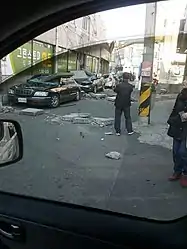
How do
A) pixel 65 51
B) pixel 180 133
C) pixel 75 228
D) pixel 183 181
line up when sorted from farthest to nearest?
pixel 65 51 → pixel 183 181 → pixel 180 133 → pixel 75 228

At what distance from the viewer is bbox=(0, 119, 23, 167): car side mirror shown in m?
1.54

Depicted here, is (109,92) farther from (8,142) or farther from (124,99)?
(8,142)

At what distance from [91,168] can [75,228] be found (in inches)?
23.4

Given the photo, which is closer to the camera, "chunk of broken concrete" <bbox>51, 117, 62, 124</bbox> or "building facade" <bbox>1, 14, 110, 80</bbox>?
"building facade" <bbox>1, 14, 110, 80</bbox>

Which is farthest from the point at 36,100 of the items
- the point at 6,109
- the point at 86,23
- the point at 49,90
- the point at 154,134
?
the point at 154,134

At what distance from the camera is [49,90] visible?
6.05 feet

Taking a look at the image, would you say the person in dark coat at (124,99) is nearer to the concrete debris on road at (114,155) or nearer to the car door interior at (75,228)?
the concrete debris on road at (114,155)

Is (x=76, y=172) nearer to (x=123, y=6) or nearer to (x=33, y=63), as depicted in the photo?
(x=33, y=63)

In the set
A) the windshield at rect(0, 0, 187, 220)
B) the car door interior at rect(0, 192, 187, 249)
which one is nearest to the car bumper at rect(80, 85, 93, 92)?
the windshield at rect(0, 0, 187, 220)

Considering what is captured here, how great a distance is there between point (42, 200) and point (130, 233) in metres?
0.45

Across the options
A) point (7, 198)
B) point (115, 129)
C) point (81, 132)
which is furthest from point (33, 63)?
point (7, 198)

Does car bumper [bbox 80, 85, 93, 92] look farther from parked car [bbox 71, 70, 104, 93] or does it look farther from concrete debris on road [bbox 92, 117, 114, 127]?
concrete debris on road [bbox 92, 117, 114, 127]

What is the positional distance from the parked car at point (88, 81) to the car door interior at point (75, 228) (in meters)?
0.65

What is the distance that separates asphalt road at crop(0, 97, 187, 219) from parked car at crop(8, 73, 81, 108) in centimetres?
6
